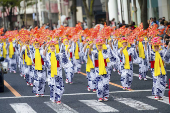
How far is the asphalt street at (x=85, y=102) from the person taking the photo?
9836 mm

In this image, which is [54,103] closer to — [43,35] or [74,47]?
[43,35]

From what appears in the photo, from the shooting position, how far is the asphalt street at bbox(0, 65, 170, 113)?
9.84 meters

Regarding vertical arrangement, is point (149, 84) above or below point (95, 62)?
below

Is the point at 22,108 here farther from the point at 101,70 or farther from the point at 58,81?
the point at 101,70

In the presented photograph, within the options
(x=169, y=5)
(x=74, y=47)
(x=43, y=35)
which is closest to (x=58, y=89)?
(x=43, y=35)

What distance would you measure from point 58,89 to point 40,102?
71cm

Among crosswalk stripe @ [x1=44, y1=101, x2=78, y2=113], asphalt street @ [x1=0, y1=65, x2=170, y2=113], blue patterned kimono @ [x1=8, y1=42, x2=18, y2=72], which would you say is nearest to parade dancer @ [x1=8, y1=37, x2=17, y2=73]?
blue patterned kimono @ [x1=8, y1=42, x2=18, y2=72]

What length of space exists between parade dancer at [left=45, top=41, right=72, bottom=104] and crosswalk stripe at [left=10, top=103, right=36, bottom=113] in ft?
2.69

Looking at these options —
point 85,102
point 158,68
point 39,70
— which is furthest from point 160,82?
point 39,70

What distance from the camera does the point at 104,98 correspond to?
11.1m

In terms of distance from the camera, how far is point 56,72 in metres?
10.9

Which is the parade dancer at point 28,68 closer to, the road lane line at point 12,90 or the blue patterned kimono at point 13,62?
→ the road lane line at point 12,90

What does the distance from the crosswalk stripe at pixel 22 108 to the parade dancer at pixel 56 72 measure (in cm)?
82

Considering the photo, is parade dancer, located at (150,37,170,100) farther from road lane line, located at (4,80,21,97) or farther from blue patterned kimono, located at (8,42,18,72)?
blue patterned kimono, located at (8,42,18,72)
